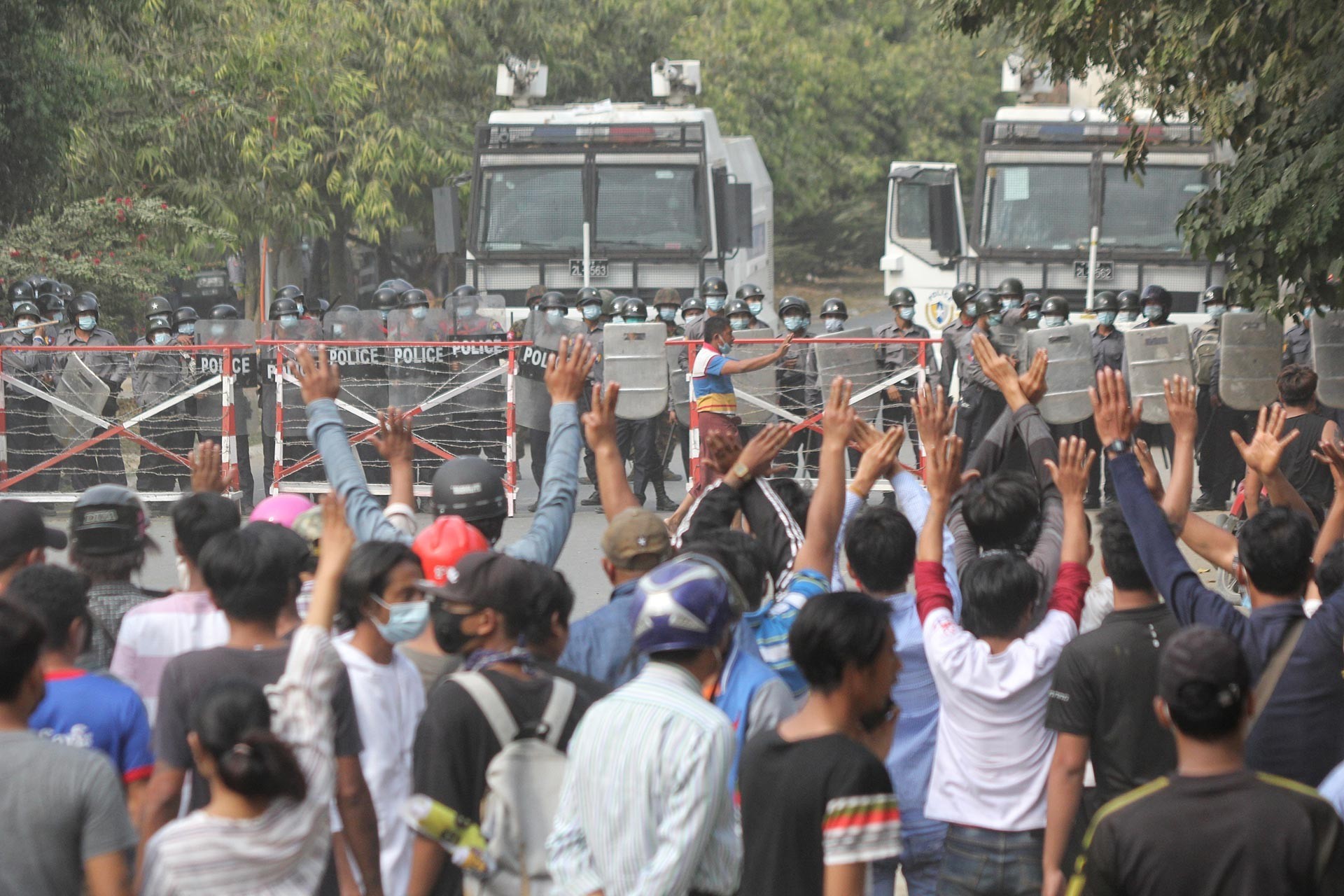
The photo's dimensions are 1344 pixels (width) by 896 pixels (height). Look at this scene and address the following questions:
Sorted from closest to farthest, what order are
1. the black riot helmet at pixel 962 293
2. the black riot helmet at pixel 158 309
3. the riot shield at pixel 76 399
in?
the riot shield at pixel 76 399, the black riot helmet at pixel 158 309, the black riot helmet at pixel 962 293

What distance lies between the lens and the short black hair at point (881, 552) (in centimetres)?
434

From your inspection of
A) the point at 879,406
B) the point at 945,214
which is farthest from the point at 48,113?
the point at 945,214

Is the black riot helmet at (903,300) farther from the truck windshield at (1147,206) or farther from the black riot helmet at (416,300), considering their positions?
the black riot helmet at (416,300)

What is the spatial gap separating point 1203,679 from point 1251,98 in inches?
236

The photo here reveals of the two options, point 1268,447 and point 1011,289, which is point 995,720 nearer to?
point 1268,447

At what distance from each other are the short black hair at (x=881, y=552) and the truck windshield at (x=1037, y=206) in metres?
13.6

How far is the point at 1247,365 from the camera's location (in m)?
12.4

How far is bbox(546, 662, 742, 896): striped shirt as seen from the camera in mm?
2889

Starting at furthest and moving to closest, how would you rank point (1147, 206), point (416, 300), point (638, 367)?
point (1147, 206) < point (416, 300) < point (638, 367)

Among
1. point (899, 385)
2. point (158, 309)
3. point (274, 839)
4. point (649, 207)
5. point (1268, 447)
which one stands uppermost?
point (649, 207)

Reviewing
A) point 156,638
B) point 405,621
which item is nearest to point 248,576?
point 405,621

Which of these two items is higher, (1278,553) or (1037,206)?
(1037,206)

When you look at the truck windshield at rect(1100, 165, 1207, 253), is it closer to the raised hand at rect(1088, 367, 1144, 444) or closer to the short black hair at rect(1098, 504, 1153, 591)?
the raised hand at rect(1088, 367, 1144, 444)

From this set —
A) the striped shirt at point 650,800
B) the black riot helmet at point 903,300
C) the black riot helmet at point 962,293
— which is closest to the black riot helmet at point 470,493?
the striped shirt at point 650,800
